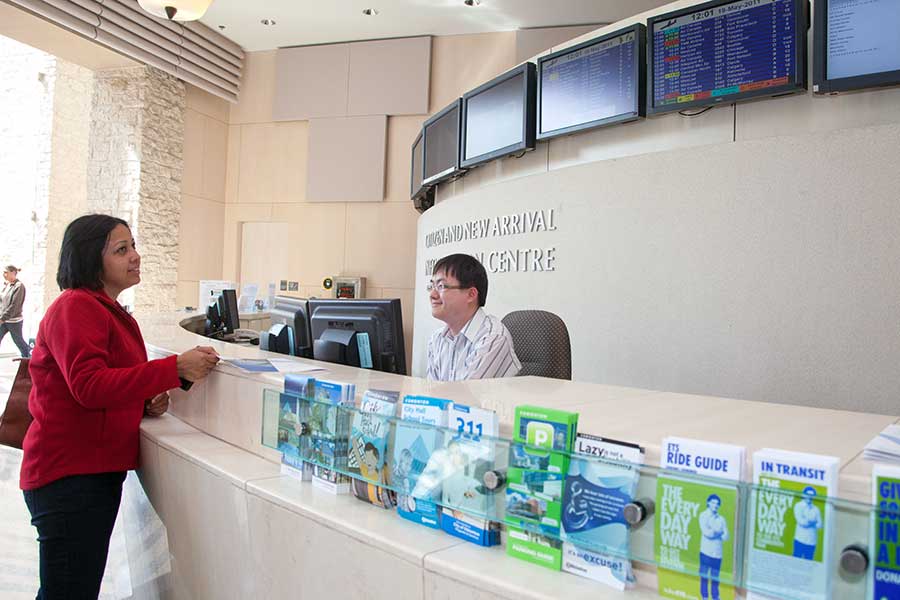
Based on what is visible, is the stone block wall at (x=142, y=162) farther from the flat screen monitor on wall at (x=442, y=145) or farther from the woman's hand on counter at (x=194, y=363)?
the woman's hand on counter at (x=194, y=363)

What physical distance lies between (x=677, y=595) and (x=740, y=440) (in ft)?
0.88

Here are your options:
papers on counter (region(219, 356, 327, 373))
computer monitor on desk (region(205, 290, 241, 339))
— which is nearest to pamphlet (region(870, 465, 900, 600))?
papers on counter (region(219, 356, 327, 373))

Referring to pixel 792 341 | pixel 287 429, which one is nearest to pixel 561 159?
pixel 792 341

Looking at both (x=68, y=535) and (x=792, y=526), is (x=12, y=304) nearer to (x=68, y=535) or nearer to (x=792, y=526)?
(x=68, y=535)

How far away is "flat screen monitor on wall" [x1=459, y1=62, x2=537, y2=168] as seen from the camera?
436 cm

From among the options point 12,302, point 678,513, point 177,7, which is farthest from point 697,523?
point 12,302

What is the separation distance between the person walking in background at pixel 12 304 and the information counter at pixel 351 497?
761 cm

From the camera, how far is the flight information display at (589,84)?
3.73 metres

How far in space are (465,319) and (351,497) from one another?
133 centimetres

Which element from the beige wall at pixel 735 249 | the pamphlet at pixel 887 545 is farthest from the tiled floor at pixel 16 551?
the beige wall at pixel 735 249

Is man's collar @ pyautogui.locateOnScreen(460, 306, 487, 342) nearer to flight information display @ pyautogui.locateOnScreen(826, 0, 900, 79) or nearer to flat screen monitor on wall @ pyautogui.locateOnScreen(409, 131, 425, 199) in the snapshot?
flight information display @ pyautogui.locateOnScreen(826, 0, 900, 79)

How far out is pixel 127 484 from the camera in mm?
2098

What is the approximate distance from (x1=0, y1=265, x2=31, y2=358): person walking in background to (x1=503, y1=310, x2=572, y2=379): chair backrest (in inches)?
300

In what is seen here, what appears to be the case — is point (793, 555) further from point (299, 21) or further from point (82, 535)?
point (299, 21)
